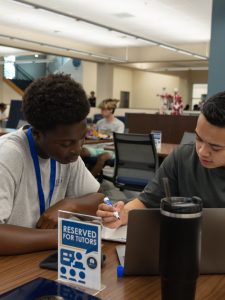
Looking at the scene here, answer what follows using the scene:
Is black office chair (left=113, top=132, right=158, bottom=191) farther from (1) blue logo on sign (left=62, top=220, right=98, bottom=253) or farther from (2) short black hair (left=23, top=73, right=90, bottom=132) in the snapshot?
(1) blue logo on sign (left=62, top=220, right=98, bottom=253)

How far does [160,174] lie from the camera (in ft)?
5.10

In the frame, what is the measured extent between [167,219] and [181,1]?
23.1 feet

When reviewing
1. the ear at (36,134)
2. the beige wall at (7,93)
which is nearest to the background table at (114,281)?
the ear at (36,134)

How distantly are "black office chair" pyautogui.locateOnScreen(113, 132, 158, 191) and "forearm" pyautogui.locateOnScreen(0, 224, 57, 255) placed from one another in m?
2.48

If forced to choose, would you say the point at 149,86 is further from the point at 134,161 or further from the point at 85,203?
the point at 85,203

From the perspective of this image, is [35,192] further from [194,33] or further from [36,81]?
[194,33]

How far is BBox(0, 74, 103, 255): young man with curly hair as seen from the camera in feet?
3.83

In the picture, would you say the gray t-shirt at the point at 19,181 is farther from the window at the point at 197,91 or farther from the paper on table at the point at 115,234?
the window at the point at 197,91

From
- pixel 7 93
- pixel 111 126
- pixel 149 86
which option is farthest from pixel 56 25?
pixel 149 86

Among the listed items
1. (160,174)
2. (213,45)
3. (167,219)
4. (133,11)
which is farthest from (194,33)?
(167,219)

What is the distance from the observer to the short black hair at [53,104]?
4.07ft

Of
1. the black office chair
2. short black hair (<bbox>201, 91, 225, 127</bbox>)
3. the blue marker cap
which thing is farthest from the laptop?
the black office chair

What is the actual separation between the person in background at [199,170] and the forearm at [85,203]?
0.12 m

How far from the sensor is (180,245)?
0.74 metres
